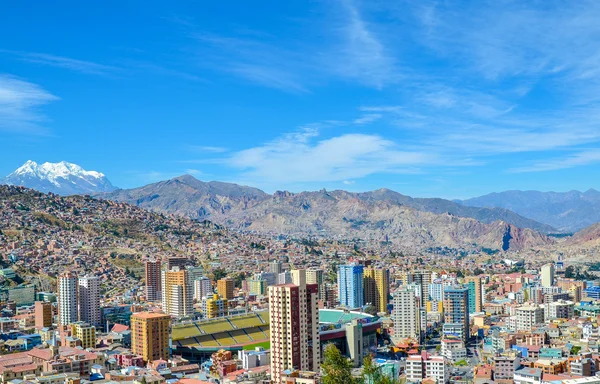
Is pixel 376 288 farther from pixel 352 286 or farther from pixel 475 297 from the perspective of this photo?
pixel 475 297

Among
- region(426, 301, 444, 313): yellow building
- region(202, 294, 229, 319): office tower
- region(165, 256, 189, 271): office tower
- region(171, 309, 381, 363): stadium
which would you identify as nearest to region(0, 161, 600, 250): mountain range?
region(165, 256, 189, 271): office tower

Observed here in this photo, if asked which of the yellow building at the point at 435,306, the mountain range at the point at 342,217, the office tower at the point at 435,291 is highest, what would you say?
the mountain range at the point at 342,217

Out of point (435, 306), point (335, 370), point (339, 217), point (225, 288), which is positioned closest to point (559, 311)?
point (435, 306)

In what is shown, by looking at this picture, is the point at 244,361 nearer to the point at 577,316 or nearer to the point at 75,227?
the point at 577,316

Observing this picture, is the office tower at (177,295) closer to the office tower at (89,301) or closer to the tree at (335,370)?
the office tower at (89,301)

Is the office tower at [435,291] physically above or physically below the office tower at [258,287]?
below

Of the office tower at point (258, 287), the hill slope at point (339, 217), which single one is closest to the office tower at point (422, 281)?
the office tower at point (258, 287)
